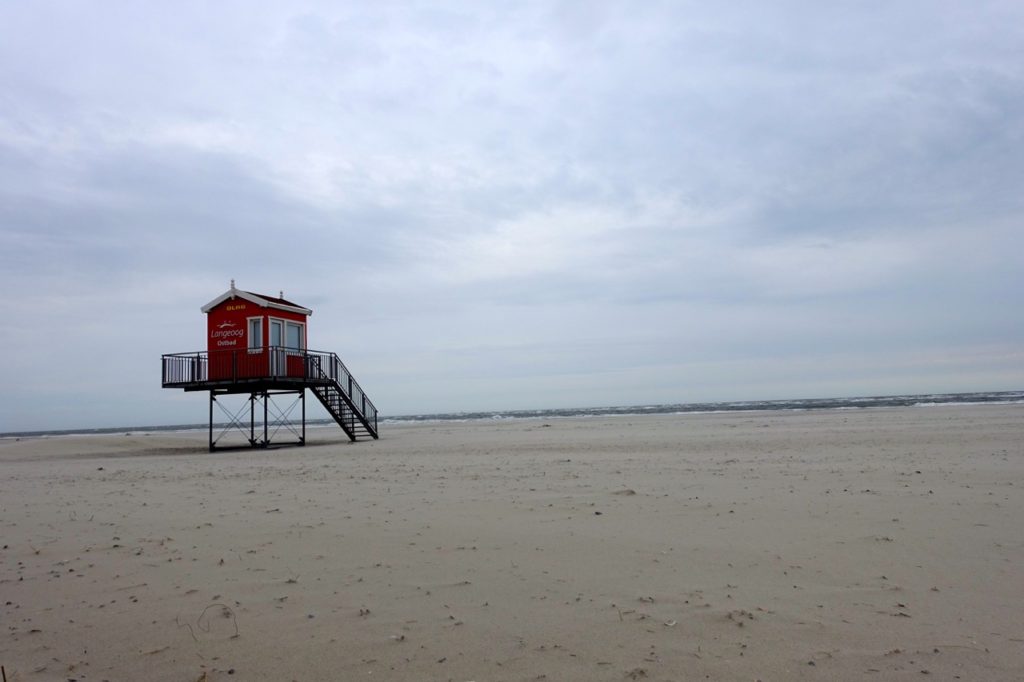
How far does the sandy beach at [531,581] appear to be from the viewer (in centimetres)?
386

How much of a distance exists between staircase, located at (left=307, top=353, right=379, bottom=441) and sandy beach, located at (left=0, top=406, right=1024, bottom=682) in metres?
15.8

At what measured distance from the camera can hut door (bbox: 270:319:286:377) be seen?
24.5m

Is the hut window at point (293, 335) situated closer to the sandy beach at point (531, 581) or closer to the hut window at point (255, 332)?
the hut window at point (255, 332)

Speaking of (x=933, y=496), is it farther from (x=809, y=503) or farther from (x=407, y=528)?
(x=407, y=528)

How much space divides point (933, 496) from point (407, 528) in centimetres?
643

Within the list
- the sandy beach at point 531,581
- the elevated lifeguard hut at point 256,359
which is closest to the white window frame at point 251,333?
the elevated lifeguard hut at point 256,359

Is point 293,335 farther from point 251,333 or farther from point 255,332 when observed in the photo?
point 251,333

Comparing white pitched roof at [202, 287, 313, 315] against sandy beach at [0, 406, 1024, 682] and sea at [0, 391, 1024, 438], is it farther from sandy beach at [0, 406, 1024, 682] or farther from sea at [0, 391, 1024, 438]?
sea at [0, 391, 1024, 438]

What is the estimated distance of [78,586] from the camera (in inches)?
213

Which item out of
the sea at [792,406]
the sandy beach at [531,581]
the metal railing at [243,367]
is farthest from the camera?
the sea at [792,406]

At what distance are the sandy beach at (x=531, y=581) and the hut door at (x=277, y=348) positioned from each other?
1441cm

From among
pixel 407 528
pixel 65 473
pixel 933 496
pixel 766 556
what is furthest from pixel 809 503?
pixel 65 473

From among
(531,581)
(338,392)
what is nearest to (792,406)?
(338,392)

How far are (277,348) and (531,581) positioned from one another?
69.1 feet
